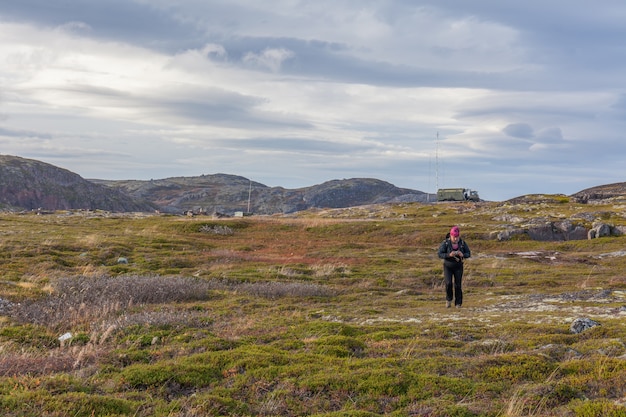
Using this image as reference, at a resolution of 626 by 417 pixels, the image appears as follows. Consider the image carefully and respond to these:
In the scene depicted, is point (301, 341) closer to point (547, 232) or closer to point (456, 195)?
point (547, 232)

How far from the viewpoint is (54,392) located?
8797mm

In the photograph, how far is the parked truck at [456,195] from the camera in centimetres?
11069

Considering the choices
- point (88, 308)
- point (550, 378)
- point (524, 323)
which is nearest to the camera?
point (550, 378)

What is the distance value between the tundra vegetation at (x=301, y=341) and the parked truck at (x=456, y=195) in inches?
3106

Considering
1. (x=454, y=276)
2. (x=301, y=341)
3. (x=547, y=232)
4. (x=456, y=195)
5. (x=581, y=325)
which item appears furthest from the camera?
(x=456, y=195)

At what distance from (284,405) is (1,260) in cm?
2691

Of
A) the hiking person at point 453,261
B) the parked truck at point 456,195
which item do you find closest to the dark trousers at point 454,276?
the hiking person at point 453,261

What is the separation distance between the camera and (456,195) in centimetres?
11125

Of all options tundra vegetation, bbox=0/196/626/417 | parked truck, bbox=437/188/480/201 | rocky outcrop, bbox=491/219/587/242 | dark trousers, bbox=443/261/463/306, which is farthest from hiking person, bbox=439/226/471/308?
parked truck, bbox=437/188/480/201

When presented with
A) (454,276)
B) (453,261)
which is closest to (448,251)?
(453,261)

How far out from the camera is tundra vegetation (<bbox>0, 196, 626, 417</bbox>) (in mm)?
8961

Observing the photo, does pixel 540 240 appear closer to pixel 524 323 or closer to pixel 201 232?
pixel 201 232

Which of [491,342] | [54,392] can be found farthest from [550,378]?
[54,392]

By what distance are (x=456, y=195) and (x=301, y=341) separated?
102734mm
